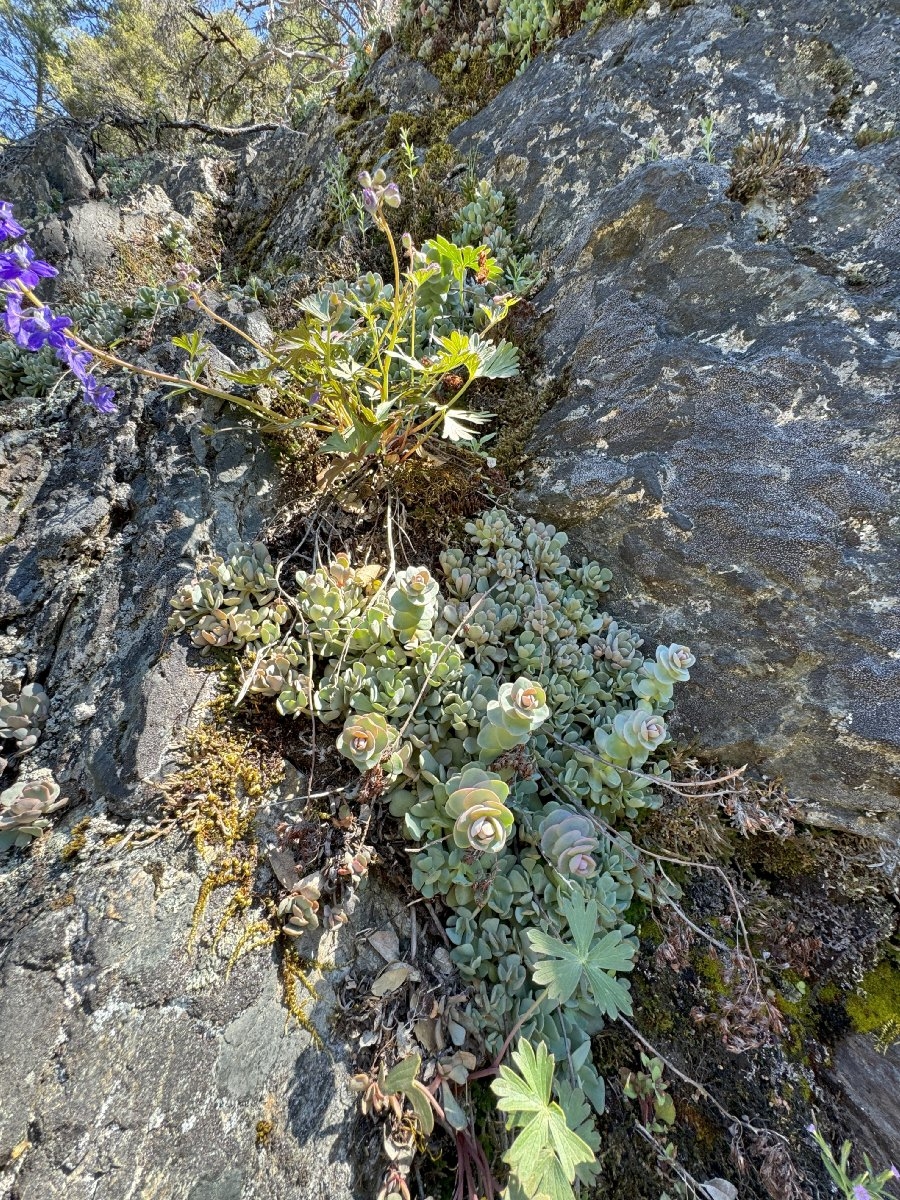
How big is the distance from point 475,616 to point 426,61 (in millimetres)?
4774

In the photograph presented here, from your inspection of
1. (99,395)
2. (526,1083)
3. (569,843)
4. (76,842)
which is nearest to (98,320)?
(99,395)

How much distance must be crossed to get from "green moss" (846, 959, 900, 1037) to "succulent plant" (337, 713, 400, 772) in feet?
6.31

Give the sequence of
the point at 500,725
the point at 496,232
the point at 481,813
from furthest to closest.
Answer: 1. the point at 496,232
2. the point at 500,725
3. the point at 481,813

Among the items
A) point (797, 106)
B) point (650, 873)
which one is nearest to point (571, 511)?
point (650, 873)

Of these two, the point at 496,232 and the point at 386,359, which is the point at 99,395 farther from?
the point at 496,232

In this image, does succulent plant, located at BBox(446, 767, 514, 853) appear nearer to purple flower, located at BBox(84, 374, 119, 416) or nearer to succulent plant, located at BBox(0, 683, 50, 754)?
succulent plant, located at BBox(0, 683, 50, 754)

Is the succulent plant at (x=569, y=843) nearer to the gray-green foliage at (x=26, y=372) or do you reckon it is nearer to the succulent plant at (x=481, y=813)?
the succulent plant at (x=481, y=813)

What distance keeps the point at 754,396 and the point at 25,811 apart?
3.05 meters

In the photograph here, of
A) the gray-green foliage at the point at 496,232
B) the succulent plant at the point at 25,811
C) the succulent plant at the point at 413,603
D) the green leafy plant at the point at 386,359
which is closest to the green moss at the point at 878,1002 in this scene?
the succulent plant at the point at 413,603

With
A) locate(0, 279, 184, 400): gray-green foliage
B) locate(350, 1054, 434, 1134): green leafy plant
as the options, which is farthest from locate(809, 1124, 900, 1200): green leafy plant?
locate(0, 279, 184, 400): gray-green foliage

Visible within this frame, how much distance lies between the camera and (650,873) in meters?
2.06

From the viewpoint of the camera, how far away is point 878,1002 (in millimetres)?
2088

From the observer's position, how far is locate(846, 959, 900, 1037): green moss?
204 centimetres

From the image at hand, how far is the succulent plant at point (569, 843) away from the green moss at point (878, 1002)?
1.08 metres
